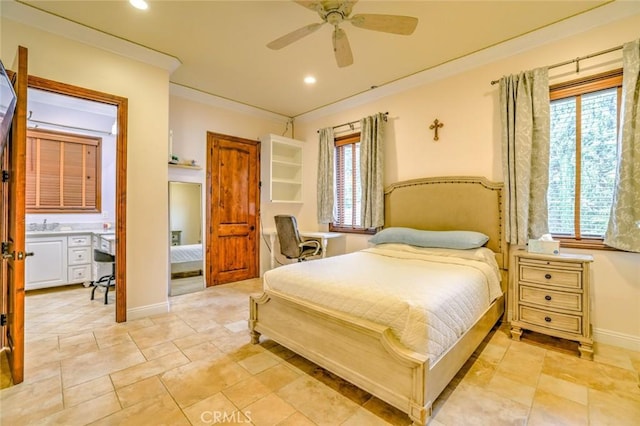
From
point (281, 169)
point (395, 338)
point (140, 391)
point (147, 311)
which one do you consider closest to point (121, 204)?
point (147, 311)

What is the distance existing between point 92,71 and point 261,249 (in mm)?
3267

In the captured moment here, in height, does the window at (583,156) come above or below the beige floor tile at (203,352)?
above

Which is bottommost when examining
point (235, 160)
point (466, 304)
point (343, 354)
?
point (343, 354)

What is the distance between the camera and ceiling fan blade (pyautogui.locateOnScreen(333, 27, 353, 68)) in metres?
2.20

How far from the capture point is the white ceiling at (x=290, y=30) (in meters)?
2.42

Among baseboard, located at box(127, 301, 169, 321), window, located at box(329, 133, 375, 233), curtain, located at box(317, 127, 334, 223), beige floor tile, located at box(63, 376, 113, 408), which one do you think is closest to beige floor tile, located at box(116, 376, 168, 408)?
beige floor tile, located at box(63, 376, 113, 408)

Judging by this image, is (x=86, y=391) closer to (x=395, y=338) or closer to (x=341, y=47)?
(x=395, y=338)

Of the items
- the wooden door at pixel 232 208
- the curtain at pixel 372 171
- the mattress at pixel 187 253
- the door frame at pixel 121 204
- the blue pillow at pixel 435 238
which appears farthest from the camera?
the wooden door at pixel 232 208

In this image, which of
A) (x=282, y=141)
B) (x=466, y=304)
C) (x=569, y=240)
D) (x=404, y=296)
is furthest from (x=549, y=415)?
(x=282, y=141)

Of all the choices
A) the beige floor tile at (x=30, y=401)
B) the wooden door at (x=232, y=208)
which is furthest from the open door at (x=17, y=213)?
the wooden door at (x=232, y=208)

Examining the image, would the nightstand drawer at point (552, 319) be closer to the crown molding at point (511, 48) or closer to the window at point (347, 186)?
the window at point (347, 186)

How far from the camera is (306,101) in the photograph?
15.0 feet

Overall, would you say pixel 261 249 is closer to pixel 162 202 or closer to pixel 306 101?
pixel 162 202

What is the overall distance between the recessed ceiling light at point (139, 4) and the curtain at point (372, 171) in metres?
2.74
